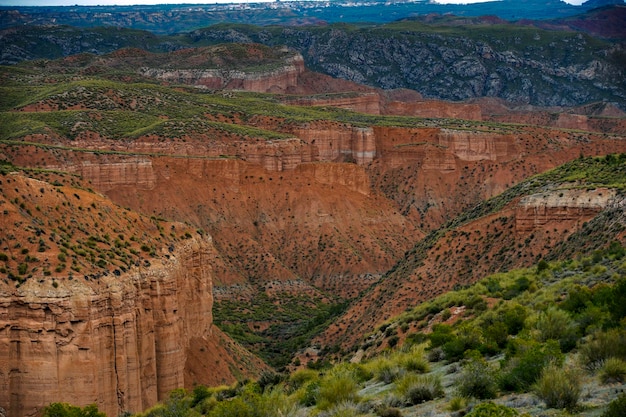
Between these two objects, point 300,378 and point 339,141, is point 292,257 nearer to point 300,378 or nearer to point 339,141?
point 339,141

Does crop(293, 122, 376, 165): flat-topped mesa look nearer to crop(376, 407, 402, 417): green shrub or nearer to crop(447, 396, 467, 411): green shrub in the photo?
crop(376, 407, 402, 417): green shrub

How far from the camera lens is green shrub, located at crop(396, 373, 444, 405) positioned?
26359mm

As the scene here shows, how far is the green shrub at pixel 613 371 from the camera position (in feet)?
76.5

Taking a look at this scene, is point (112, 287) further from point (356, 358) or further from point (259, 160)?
point (259, 160)

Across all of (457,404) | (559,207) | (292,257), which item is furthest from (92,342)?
(292,257)

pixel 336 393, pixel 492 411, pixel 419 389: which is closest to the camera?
pixel 492 411

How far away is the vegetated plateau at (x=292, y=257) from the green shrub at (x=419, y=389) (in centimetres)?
6

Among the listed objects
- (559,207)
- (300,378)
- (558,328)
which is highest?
(558,328)

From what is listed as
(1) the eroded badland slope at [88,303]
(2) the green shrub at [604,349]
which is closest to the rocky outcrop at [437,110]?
(1) the eroded badland slope at [88,303]

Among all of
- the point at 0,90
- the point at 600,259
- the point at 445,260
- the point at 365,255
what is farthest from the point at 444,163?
the point at 600,259

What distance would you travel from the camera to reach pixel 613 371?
76.7 ft

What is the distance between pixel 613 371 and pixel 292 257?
80.7 meters

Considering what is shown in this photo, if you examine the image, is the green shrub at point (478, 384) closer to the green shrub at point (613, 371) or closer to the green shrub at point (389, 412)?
the green shrub at point (389, 412)

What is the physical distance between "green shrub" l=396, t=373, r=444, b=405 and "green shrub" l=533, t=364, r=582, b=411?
3.28m
